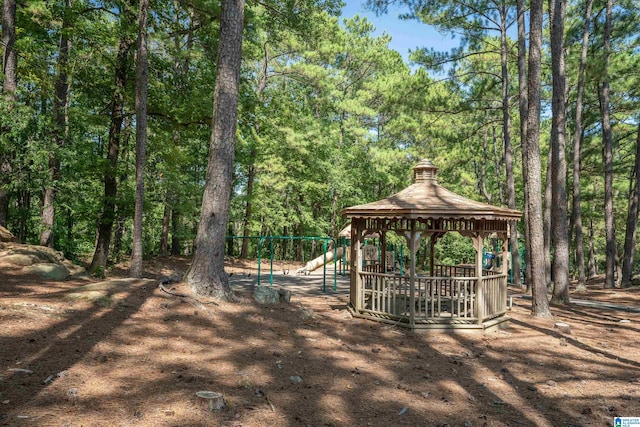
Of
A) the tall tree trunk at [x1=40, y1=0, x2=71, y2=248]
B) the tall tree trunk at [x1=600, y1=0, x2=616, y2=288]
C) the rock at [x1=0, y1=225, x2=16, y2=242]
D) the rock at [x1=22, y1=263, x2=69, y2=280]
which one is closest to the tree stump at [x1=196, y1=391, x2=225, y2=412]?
the rock at [x1=22, y1=263, x2=69, y2=280]

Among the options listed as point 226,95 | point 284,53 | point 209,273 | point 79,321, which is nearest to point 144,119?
point 226,95

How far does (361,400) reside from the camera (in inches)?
205

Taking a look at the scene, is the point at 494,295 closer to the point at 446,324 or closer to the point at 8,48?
the point at 446,324

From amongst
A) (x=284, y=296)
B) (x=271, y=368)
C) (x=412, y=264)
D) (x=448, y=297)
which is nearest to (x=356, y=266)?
(x=412, y=264)

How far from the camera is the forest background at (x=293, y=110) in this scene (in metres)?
11.9

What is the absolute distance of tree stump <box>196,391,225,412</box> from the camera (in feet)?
14.1

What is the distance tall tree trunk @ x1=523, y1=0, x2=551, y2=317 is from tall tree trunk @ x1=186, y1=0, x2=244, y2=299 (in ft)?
25.4

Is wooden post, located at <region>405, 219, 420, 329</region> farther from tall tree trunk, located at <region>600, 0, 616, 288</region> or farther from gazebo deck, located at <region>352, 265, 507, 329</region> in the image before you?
tall tree trunk, located at <region>600, 0, 616, 288</region>

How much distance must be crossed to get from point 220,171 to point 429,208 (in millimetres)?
4820

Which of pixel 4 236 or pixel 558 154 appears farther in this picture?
pixel 4 236

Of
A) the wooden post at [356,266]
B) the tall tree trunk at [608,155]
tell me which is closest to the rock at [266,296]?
the wooden post at [356,266]

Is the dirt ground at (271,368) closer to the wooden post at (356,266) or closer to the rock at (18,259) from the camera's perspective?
the wooden post at (356,266)

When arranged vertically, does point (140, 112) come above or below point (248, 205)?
above

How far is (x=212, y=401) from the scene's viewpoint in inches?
170
